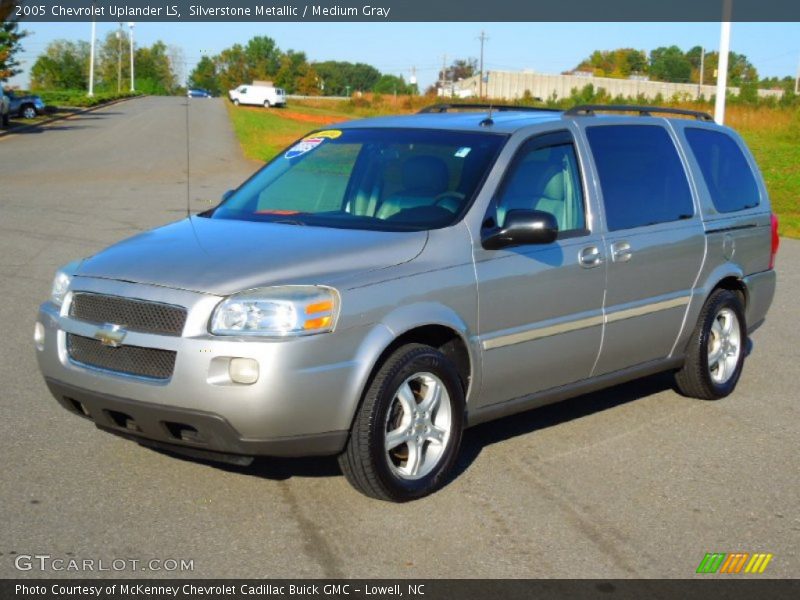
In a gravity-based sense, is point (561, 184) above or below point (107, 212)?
above

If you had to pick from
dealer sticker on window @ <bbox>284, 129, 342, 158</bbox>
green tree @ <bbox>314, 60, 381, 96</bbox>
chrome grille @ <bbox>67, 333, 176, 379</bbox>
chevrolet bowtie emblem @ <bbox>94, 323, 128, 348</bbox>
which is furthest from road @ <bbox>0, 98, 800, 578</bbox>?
green tree @ <bbox>314, 60, 381, 96</bbox>

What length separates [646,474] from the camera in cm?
575

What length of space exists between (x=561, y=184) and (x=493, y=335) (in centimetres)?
110

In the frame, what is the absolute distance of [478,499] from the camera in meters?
5.27

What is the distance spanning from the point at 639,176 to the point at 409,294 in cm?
218

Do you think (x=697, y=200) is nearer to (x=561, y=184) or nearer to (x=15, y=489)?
(x=561, y=184)

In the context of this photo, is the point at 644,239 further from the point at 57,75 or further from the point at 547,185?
the point at 57,75

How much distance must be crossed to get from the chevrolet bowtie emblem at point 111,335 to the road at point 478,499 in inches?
28.2

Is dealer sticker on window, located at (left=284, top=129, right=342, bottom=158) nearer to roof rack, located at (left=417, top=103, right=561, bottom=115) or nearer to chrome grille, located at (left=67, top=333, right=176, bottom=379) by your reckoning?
roof rack, located at (left=417, top=103, right=561, bottom=115)

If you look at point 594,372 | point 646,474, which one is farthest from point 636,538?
point 594,372

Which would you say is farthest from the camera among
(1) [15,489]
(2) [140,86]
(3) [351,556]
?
(2) [140,86]

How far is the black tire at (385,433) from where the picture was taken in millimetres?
4961

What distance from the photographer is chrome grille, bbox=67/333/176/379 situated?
4.82m
